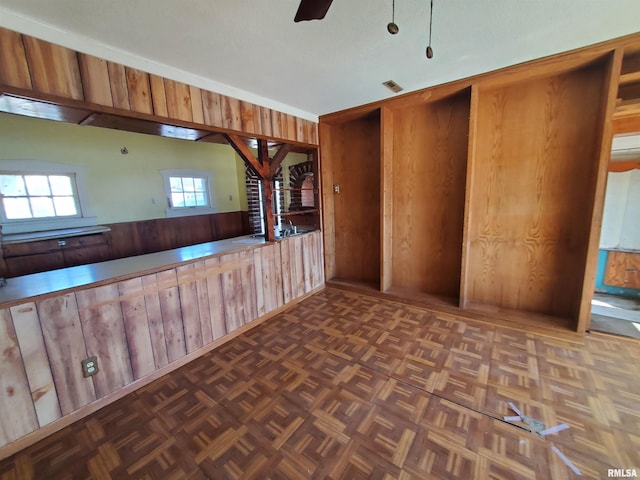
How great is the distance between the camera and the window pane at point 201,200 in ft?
17.1

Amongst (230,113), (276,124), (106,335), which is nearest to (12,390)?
(106,335)

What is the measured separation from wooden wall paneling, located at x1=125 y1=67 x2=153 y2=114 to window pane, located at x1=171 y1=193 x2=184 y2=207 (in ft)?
10.8

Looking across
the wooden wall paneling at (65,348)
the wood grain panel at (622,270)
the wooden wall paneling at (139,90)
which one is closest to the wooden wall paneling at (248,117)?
the wooden wall paneling at (139,90)

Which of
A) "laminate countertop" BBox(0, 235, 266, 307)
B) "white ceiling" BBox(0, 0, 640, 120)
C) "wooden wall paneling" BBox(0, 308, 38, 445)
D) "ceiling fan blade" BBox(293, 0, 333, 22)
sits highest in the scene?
"white ceiling" BBox(0, 0, 640, 120)

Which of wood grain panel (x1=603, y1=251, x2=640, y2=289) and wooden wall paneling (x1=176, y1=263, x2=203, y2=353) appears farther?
wood grain panel (x1=603, y1=251, x2=640, y2=289)

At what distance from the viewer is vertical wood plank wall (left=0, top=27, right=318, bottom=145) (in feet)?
4.60

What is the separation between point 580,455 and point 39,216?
5.82 meters

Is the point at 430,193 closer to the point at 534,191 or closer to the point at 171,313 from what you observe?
the point at 534,191

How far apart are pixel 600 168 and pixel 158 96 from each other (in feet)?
11.6

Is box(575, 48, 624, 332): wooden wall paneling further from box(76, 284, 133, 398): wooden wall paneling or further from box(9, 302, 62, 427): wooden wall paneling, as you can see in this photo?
box(9, 302, 62, 427): wooden wall paneling

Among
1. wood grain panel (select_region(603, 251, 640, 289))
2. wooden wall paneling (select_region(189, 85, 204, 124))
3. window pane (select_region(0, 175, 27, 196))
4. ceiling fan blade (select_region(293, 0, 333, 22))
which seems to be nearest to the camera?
ceiling fan blade (select_region(293, 0, 333, 22))

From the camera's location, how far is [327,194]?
3.70 m

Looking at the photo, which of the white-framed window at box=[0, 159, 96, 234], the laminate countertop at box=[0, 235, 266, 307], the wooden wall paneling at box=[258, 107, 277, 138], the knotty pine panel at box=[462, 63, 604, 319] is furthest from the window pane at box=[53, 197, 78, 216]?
the knotty pine panel at box=[462, 63, 604, 319]

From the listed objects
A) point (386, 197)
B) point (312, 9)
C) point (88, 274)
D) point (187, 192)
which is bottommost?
point (88, 274)
